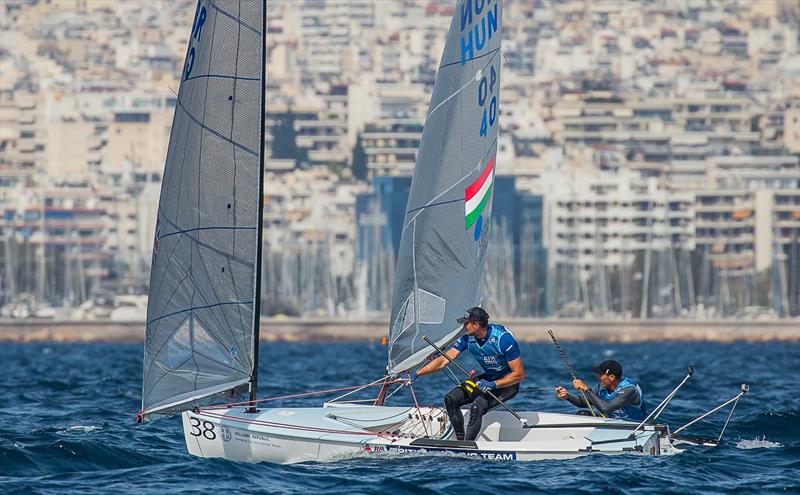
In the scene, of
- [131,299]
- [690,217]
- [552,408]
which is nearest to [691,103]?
[690,217]

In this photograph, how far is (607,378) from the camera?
739 inches

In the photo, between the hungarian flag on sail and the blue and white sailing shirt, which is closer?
the blue and white sailing shirt

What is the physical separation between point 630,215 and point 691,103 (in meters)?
53.1

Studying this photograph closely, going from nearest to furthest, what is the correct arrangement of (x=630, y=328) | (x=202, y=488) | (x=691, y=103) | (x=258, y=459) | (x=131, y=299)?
(x=202, y=488)
(x=258, y=459)
(x=630, y=328)
(x=131, y=299)
(x=691, y=103)

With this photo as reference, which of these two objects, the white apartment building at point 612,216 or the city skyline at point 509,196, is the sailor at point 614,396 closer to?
the city skyline at point 509,196

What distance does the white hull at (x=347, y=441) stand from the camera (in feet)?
58.1

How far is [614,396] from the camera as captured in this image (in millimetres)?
18609

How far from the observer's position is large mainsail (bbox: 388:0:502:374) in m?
19.8

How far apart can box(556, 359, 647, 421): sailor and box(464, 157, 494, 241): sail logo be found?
243cm

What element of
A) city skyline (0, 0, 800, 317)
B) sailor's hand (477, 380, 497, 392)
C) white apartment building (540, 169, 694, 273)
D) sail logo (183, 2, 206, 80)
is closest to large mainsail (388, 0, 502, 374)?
sailor's hand (477, 380, 497, 392)

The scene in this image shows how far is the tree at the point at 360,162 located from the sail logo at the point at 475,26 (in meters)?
148

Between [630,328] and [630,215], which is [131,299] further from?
[630,215]

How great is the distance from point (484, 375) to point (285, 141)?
167736 mm

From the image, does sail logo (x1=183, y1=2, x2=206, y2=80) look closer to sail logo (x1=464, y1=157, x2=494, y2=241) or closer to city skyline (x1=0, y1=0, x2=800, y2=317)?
sail logo (x1=464, y1=157, x2=494, y2=241)
